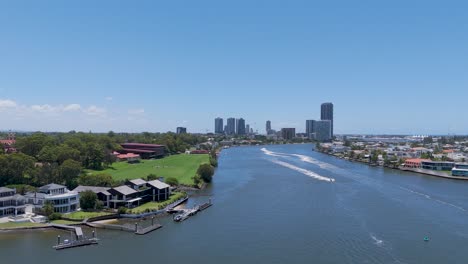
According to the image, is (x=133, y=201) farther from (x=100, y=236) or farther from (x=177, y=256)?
(x=177, y=256)

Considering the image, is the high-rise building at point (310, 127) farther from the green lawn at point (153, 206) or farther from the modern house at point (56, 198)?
the modern house at point (56, 198)

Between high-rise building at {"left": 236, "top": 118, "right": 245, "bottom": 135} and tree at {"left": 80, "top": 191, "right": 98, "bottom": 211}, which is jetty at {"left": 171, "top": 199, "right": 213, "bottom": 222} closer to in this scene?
tree at {"left": 80, "top": 191, "right": 98, "bottom": 211}

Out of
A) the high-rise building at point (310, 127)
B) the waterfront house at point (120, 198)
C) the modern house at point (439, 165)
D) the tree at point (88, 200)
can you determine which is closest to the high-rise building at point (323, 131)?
the high-rise building at point (310, 127)

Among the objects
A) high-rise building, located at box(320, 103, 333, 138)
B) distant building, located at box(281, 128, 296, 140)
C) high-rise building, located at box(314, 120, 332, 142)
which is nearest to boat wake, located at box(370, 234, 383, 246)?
distant building, located at box(281, 128, 296, 140)

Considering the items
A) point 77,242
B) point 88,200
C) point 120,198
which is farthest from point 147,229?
point 88,200

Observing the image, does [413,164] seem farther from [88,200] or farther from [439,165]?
[88,200]
